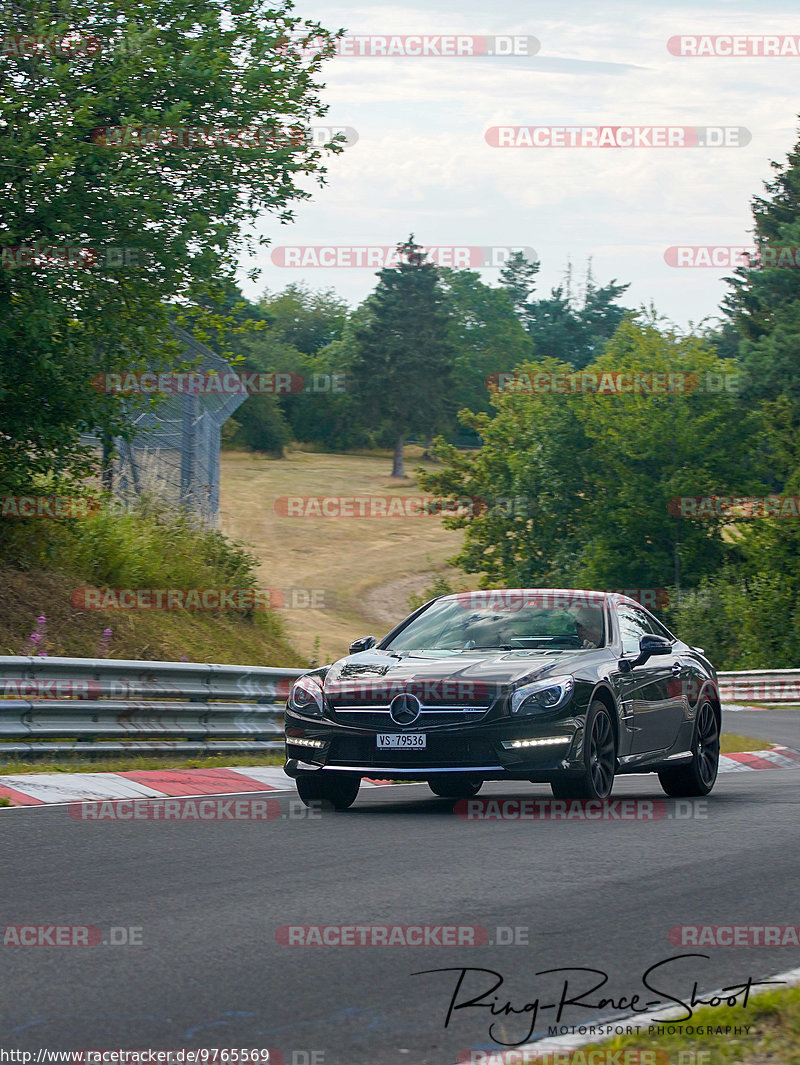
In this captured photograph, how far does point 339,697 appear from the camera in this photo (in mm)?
10172

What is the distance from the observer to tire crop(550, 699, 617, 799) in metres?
10.0

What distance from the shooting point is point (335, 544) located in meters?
83.0

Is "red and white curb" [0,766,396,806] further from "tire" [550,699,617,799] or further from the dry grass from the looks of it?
the dry grass

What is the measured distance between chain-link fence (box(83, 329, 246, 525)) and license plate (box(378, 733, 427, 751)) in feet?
47.1

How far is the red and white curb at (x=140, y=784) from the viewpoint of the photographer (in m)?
10.8

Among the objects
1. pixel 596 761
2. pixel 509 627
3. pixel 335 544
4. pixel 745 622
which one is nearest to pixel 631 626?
pixel 509 627

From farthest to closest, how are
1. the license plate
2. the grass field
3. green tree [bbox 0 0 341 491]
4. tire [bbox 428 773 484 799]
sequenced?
the grass field → green tree [bbox 0 0 341 491] → tire [bbox 428 773 484 799] → the license plate

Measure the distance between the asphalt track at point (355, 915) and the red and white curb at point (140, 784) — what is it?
0.72 meters

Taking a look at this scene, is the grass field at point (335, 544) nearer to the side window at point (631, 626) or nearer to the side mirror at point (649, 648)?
the side window at point (631, 626)

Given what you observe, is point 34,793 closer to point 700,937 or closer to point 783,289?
point 700,937

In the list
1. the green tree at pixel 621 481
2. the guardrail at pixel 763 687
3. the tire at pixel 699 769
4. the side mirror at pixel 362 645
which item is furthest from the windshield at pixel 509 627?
the green tree at pixel 621 481

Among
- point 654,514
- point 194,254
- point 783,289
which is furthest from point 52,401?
point 783,289

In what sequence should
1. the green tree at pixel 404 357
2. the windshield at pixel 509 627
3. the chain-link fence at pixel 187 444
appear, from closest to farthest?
the windshield at pixel 509 627
the chain-link fence at pixel 187 444
the green tree at pixel 404 357

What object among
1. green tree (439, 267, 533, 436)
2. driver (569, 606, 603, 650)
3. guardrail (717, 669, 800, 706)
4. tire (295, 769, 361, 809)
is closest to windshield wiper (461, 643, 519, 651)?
driver (569, 606, 603, 650)
